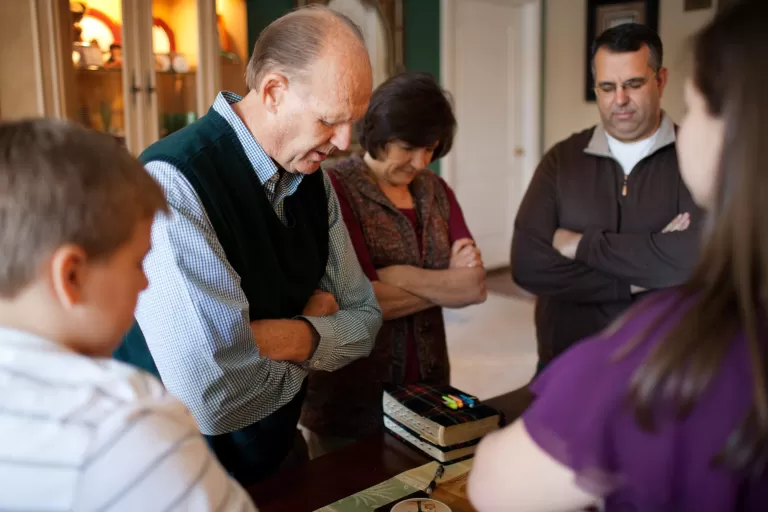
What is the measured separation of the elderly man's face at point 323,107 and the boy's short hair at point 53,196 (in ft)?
2.20

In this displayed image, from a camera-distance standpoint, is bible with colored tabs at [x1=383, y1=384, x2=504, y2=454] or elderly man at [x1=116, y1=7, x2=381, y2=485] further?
bible with colored tabs at [x1=383, y1=384, x2=504, y2=454]

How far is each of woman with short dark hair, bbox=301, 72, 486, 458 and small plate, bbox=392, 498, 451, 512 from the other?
67cm

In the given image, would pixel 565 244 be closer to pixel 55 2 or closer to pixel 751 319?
pixel 751 319

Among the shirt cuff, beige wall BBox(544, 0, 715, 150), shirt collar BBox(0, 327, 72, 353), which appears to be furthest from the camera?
beige wall BBox(544, 0, 715, 150)

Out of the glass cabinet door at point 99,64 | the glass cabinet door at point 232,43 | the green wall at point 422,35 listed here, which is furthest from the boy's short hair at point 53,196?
the green wall at point 422,35

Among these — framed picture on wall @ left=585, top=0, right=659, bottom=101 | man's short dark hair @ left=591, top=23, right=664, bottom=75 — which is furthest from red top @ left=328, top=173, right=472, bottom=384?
framed picture on wall @ left=585, top=0, right=659, bottom=101

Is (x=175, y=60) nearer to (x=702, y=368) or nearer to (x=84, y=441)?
(x=84, y=441)

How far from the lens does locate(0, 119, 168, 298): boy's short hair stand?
26.7 inches

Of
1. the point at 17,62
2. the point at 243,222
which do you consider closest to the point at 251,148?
the point at 243,222

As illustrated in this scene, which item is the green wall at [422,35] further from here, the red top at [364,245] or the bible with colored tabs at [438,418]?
the bible with colored tabs at [438,418]

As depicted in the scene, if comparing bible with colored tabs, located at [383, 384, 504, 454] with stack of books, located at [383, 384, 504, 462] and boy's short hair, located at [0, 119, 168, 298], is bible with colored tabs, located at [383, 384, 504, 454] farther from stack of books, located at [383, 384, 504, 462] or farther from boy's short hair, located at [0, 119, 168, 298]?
boy's short hair, located at [0, 119, 168, 298]

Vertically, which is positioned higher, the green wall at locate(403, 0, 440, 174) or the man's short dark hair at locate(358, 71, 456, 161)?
the green wall at locate(403, 0, 440, 174)

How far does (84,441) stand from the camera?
0.64 m

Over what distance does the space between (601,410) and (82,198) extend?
0.55 metres
